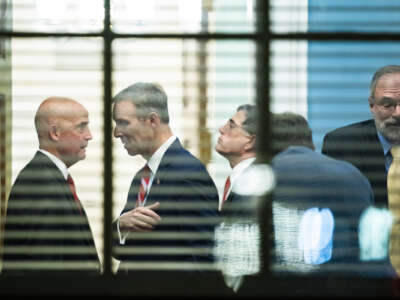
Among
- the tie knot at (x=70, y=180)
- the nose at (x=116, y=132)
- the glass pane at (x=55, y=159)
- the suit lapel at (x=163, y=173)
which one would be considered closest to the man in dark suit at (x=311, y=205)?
the suit lapel at (x=163, y=173)

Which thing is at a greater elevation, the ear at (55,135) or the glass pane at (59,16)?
the glass pane at (59,16)

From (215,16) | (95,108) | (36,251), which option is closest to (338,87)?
(215,16)

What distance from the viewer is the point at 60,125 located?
8.94 m

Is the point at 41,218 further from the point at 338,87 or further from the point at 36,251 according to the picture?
the point at 338,87

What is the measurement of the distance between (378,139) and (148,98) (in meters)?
1.50

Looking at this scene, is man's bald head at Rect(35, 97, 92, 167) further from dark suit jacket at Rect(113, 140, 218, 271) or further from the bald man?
dark suit jacket at Rect(113, 140, 218, 271)

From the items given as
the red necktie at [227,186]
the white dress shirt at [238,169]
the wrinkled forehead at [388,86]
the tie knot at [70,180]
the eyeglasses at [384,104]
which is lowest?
the red necktie at [227,186]

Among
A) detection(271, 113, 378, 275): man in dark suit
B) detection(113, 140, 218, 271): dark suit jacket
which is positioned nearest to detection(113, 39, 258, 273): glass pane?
detection(113, 140, 218, 271): dark suit jacket

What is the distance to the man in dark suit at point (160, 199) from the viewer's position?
8.90 metres

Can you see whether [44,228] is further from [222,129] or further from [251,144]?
[251,144]

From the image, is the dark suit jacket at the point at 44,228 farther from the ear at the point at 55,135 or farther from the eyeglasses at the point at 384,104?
the eyeglasses at the point at 384,104

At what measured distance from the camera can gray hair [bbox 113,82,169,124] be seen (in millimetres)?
8938

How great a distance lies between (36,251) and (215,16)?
1.88 metres

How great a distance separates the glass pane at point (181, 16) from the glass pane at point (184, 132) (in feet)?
0.29
